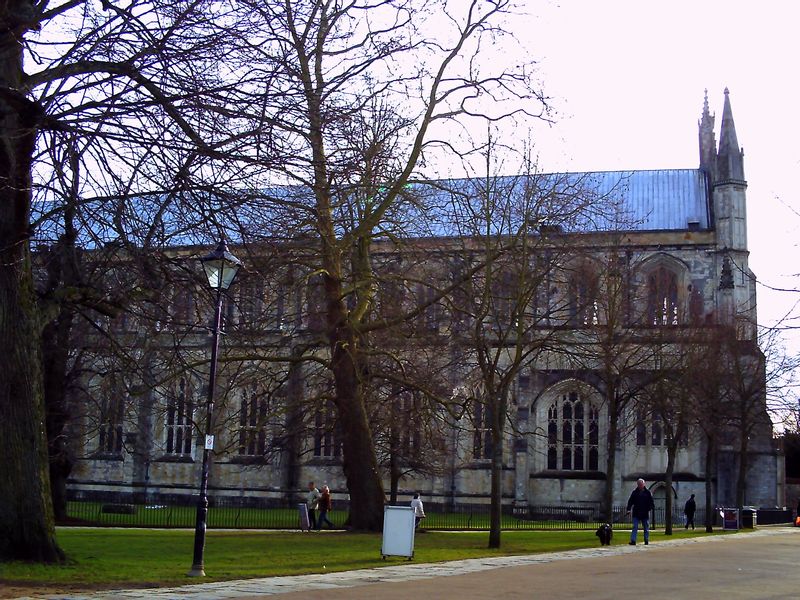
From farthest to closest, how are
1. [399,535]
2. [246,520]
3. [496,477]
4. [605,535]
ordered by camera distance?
[246,520] < [605,535] < [496,477] < [399,535]

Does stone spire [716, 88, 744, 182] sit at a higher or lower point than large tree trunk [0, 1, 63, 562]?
higher

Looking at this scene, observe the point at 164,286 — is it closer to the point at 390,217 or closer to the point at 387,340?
the point at 390,217

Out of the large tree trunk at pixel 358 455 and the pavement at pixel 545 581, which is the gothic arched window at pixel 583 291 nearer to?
the large tree trunk at pixel 358 455

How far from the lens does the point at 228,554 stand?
18469mm

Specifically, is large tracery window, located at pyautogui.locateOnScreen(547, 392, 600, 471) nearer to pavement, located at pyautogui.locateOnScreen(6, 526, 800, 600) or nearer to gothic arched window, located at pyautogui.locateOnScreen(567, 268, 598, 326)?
gothic arched window, located at pyautogui.locateOnScreen(567, 268, 598, 326)

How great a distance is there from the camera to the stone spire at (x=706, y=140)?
180ft

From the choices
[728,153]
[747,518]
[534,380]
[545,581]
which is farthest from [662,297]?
[545,581]

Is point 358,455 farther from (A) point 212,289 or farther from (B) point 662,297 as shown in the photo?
(B) point 662,297

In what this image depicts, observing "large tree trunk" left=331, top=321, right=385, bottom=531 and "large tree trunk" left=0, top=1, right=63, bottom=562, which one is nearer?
"large tree trunk" left=0, top=1, right=63, bottom=562

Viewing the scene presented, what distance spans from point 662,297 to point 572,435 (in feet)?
36.7

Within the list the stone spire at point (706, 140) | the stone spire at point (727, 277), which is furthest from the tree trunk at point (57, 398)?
the stone spire at point (706, 140)

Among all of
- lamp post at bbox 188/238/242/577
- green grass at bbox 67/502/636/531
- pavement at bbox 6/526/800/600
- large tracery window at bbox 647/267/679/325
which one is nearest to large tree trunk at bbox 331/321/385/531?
pavement at bbox 6/526/800/600

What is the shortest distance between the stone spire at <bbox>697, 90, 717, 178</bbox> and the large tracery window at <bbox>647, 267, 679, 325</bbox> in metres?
7.32

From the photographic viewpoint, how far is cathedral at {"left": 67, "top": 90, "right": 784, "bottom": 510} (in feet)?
81.7
